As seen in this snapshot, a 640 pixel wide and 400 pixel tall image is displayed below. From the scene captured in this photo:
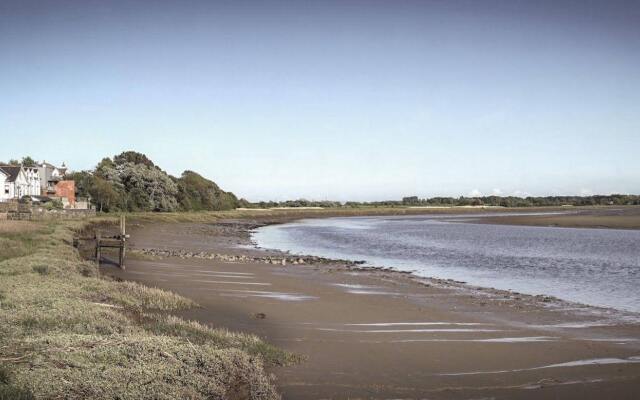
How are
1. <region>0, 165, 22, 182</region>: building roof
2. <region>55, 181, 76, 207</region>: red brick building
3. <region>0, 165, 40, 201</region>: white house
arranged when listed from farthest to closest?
<region>55, 181, 76, 207</region>: red brick building < <region>0, 165, 22, 182</region>: building roof < <region>0, 165, 40, 201</region>: white house

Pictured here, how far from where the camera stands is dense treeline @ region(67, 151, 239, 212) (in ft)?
275

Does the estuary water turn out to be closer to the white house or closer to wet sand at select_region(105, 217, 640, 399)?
wet sand at select_region(105, 217, 640, 399)

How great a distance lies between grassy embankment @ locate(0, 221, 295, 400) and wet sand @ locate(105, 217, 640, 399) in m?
1.00

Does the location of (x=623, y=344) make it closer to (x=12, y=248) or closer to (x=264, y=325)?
(x=264, y=325)

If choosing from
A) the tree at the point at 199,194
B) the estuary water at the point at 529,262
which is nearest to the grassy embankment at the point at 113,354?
the estuary water at the point at 529,262

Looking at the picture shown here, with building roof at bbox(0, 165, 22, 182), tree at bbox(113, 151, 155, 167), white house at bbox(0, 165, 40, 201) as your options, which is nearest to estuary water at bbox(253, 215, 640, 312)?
white house at bbox(0, 165, 40, 201)

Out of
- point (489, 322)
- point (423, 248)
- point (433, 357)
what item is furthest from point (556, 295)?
point (423, 248)

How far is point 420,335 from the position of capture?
512 inches

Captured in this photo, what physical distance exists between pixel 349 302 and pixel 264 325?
4984mm

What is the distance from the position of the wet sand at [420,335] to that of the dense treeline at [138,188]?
213ft

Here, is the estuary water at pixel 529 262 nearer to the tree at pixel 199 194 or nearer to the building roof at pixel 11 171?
the building roof at pixel 11 171

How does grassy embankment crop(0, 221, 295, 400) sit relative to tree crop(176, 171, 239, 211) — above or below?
below

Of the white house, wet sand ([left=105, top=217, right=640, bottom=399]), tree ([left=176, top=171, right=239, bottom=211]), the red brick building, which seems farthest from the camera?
tree ([left=176, top=171, right=239, bottom=211])

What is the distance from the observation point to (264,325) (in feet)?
45.1
